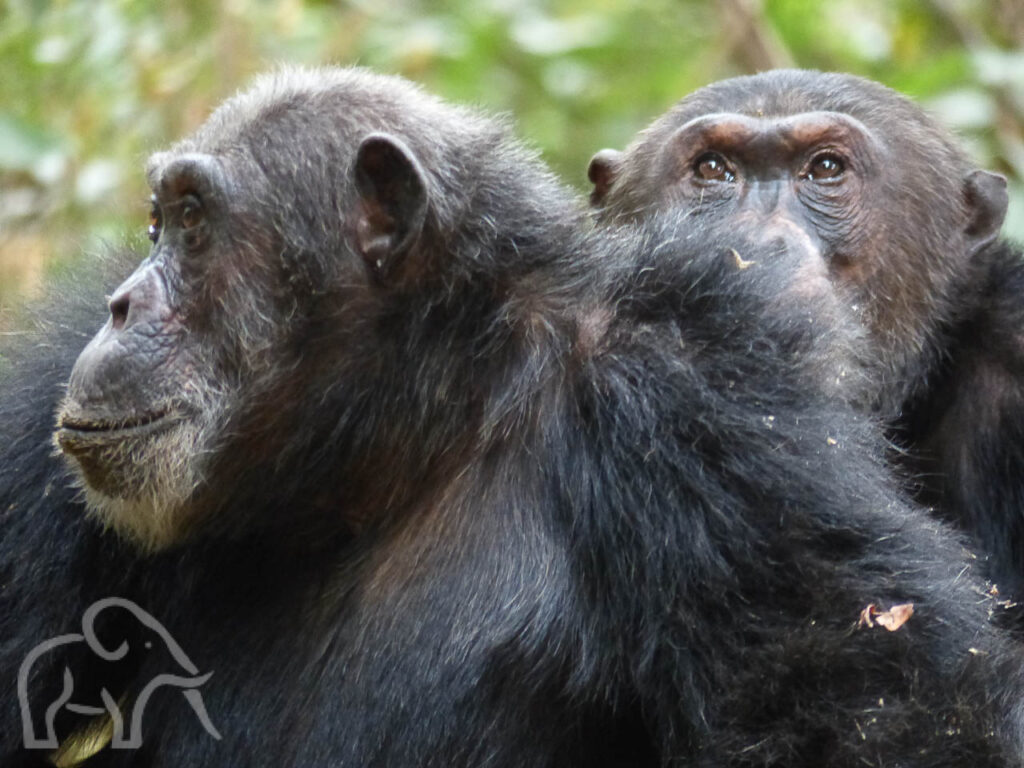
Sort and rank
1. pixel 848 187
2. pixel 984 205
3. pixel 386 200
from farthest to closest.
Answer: pixel 984 205 < pixel 848 187 < pixel 386 200

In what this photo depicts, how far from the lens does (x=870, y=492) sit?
12.7 feet

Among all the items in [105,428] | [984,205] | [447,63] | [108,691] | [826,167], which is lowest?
[108,691]

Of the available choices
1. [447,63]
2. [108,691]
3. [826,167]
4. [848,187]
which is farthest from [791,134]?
[447,63]

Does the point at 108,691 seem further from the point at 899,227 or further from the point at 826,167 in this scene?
the point at 899,227

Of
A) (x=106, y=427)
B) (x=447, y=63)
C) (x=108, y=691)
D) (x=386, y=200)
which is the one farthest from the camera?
(x=447, y=63)

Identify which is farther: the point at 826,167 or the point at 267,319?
the point at 826,167

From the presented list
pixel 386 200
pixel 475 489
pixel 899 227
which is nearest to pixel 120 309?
pixel 386 200

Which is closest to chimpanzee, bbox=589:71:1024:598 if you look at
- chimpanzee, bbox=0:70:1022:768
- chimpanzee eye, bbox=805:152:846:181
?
chimpanzee eye, bbox=805:152:846:181

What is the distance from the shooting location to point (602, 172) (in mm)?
6355

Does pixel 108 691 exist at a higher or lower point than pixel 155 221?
lower

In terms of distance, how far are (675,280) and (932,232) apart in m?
1.86

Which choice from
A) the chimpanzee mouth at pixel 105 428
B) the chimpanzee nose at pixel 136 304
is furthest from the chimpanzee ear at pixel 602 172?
the chimpanzee mouth at pixel 105 428

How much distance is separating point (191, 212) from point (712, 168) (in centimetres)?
219

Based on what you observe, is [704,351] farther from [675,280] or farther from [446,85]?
[446,85]
